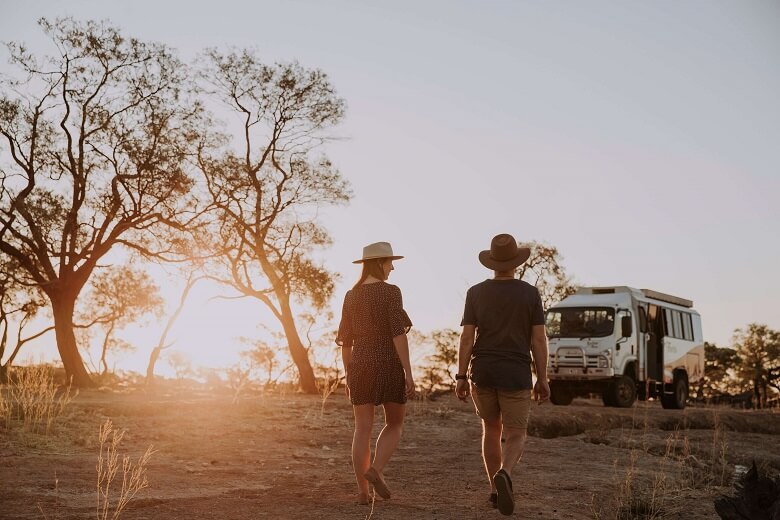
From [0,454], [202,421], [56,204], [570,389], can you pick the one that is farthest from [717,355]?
[0,454]

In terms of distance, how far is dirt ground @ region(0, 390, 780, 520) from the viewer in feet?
20.1

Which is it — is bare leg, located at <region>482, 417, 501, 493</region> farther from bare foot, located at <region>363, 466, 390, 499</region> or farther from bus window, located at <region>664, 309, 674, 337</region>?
bus window, located at <region>664, 309, 674, 337</region>

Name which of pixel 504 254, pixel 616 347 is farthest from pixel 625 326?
pixel 504 254

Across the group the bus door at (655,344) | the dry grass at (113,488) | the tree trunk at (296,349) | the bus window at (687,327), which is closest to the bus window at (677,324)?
the bus window at (687,327)

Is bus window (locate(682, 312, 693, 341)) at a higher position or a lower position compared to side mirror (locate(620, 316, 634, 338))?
higher

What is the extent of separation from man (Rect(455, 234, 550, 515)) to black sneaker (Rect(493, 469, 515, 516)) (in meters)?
0.02

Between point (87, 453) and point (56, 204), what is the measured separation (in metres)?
15.0

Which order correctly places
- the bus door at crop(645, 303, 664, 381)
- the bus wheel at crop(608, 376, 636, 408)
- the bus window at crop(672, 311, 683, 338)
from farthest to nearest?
the bus window at crop(672, 311, 683, 338)
the bus door at crop(645, 303, 664, 381)
the bus wheel at crop(608, 376, 636, 408)

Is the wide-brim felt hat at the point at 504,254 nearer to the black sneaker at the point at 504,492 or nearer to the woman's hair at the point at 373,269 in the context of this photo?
the woman's hair at the point at 373,269

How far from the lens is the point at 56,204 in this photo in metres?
22.0

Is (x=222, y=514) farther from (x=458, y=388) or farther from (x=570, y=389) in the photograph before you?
(x=570, y=389)

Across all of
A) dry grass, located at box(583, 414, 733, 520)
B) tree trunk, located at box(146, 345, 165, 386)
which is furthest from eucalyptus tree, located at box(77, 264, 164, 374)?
dry grass, located at box(583, 414, 733, 520)

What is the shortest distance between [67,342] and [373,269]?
693 inches

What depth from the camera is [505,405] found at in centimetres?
588
